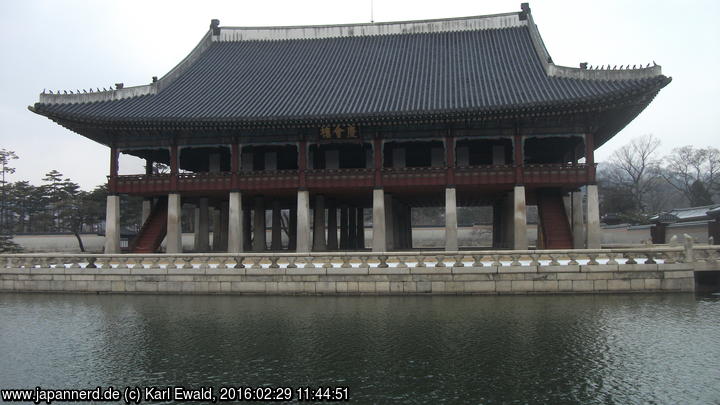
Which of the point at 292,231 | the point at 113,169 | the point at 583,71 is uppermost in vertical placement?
the point at 583,71

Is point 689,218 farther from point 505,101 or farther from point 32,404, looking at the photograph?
point 32,404

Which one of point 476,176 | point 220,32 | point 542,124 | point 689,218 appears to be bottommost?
point 689,218

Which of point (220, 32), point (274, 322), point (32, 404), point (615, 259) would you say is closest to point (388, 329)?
point (274, 322)

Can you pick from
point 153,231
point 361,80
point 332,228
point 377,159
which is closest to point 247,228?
point 332,228

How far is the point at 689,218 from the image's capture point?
34812 millimetres

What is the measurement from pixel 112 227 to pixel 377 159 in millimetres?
17166

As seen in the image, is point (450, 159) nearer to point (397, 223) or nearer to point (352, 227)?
point (397, 223)

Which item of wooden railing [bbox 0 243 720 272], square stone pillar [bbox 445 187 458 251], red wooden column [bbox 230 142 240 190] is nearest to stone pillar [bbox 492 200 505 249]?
square stone pillar [bbox 445 187 458 251]

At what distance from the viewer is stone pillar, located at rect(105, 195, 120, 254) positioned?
30047 millimetres

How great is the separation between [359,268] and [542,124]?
14.4m

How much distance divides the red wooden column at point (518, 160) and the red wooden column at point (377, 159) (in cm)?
781

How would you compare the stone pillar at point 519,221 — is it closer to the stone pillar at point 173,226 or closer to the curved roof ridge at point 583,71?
the curved roof ridge at point 583,71

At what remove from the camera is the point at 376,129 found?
29.1m

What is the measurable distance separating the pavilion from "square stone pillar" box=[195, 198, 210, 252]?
88mm
